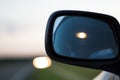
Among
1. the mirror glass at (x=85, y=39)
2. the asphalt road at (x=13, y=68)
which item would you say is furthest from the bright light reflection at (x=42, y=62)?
the mirror glass at (x=85, y=39)

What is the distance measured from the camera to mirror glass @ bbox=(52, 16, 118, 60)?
1.21 metres

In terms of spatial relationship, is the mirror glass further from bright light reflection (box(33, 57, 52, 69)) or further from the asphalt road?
the asphalt road

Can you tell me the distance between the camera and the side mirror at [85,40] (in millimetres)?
1179

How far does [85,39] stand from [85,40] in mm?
12

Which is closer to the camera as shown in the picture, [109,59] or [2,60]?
[109,59]

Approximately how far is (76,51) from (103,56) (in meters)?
0.11

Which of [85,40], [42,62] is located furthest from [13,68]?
[85,40]

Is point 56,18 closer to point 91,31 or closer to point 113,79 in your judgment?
point 91,31

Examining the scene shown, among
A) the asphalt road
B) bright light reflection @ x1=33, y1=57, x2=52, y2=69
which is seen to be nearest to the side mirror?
bright light reflection @ x1=33, y1=57, x2=52, y2=69

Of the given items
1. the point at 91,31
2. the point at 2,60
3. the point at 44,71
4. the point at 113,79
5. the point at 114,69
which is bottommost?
the point at 2,60

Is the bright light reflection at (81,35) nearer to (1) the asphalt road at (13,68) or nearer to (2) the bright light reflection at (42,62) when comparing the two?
(2) the bright light reflection at (42,62)

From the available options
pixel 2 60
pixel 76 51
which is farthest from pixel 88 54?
pixel 2 60

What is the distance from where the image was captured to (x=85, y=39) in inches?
48.3

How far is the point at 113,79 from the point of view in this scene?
133 centimetres
